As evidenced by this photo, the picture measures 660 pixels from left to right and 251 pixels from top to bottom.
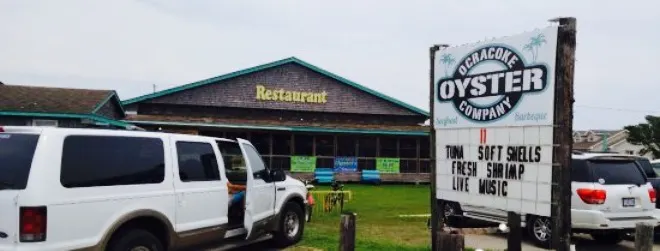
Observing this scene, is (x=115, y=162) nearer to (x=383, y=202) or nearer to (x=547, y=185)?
(x=547, y=185)

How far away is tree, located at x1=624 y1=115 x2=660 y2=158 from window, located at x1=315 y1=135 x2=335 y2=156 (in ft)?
A: 78.7

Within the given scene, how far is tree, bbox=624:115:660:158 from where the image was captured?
41.6 meters

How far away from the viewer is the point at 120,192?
249 inches

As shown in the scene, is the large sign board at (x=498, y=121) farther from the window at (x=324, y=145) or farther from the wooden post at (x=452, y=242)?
the window at (x=324, y=145)

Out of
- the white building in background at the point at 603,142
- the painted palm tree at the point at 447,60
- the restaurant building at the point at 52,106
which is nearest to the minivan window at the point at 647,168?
the painted palm tree at the point at 447,60

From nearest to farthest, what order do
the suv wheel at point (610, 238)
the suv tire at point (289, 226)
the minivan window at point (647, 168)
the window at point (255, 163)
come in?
the window at point (255, 163)
the suv tire at point (289, 226)
the suv wheel at point (610, 238)
the minivan window at point (647, 168)

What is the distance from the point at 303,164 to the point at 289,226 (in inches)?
805

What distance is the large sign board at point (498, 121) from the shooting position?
673 centimetres

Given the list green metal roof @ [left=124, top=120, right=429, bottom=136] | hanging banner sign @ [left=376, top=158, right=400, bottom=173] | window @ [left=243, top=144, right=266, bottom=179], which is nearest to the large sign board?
window @ [left=243, top=144, right=266, bottom=179]

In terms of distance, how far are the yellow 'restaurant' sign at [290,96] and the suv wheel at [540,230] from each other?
2303 centimetres

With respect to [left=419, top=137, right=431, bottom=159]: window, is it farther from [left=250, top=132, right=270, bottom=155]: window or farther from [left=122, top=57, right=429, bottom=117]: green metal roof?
[left=250, top=132, right=270, bottom=155]: window

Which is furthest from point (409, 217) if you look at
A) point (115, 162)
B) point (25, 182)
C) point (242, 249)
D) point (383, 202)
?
point (25, 182)

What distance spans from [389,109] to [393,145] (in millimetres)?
2368

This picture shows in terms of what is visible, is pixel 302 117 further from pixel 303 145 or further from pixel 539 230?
pixel 539 230
